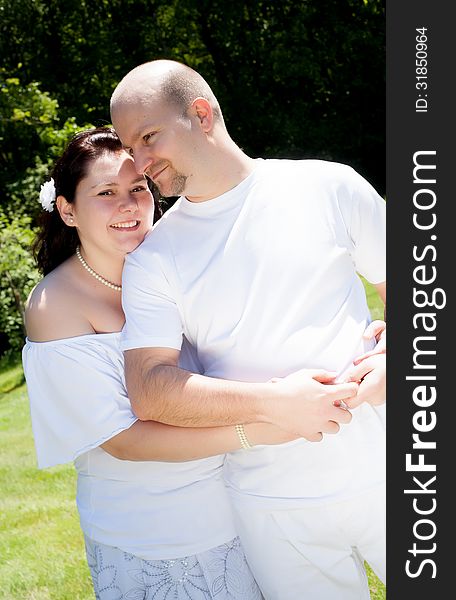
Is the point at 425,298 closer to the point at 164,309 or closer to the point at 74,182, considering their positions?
the point at 164,309

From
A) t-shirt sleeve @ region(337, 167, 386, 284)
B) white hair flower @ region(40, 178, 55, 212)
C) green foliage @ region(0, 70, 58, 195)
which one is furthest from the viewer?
green foliage @ region(0, 70, 58, 195)

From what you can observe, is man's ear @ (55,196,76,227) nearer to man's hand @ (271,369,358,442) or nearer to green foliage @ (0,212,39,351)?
man's hand @ (271,369,358,442)

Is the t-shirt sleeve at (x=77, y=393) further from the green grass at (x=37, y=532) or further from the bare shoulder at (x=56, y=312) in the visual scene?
the green grass at (x=37, y=532)

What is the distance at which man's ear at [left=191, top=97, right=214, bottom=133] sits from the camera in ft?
8.04

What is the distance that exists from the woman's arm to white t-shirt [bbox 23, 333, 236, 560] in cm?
6

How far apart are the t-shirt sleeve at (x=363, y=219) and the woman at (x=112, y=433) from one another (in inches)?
24.6

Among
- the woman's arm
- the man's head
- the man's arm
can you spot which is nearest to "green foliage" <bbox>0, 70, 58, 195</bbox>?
the man's head

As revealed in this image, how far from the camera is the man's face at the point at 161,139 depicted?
2.38m

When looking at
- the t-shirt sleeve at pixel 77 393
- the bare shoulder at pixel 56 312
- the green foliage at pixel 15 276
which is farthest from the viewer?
the green foliage at pixel 15 276

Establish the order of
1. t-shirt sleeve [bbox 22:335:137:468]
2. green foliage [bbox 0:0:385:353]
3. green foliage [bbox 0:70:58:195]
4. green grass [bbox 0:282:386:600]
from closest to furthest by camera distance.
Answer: t-shirt sleeve [bbox 22:335:137:468], green grass [bbox 0:282:386:600], green foliage [bbox 0:70:58:195], green foliage [bbox 0:0:385:353]

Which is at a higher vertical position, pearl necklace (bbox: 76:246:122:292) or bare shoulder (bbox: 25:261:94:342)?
pearl necklace (bbox: 76:246:122:292)

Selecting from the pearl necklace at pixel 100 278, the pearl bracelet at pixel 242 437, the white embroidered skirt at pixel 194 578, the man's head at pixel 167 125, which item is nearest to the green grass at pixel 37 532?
the white embroidered skirt at pixel 194 578

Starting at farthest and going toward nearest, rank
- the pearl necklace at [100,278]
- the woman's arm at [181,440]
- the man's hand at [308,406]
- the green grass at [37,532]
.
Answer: the green grass at [37,532], the pearl necklace at [100,278], the woman's arm at [181,440], the man's hand at [308,406]

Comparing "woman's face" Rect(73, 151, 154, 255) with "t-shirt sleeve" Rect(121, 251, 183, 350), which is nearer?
"t-shirt sleeve" Rect(121, 251, 183, 350)
